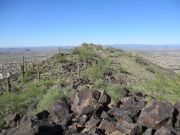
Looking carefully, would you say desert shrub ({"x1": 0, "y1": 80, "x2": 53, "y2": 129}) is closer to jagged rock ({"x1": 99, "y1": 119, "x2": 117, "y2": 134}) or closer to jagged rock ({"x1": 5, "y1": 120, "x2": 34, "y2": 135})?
jagged rock ({"x1": 5, "y1": 120, "x2": 34, "y2": 135})

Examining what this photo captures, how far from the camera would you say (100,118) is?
16547 millimetres

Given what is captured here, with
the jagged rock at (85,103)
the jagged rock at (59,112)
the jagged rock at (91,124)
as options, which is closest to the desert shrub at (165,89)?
the jagged rock at (85,103)

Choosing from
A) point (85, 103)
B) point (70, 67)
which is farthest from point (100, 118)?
point (70, 67)

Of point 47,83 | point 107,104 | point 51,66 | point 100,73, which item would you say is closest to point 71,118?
point 107,104

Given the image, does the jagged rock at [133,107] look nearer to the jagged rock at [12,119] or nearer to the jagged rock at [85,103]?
the jagged rock at [85,103]

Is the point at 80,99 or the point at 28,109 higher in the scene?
the point at 80,99

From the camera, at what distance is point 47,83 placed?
28.1 meters

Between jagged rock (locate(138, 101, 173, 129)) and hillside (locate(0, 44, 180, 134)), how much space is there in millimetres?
4734

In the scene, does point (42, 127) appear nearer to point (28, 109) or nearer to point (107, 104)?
point (107, 104)

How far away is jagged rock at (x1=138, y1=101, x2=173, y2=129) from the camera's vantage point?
1501 centimetres

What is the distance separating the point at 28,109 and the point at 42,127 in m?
6.54

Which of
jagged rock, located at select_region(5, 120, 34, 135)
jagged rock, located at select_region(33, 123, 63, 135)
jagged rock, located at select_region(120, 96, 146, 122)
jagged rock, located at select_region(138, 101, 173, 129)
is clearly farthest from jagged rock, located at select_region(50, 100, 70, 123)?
jagged rock, located at select_region(138, 101, 173, 129)

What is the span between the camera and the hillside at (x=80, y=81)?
829 inches

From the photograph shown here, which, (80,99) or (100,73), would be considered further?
(100,73)
